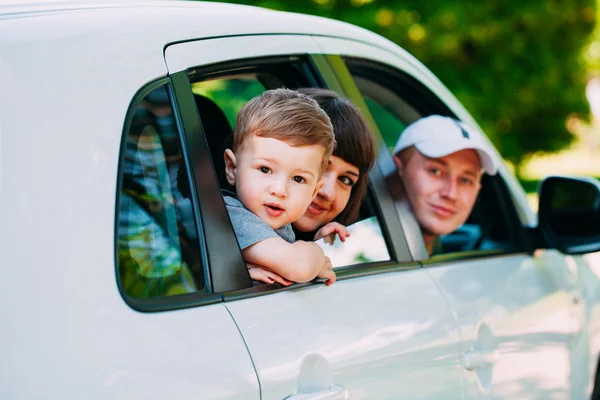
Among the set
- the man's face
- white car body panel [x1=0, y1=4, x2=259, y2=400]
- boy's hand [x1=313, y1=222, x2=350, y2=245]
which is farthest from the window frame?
white car body panel [x1=0, y1=4, x2=259, y2=400]

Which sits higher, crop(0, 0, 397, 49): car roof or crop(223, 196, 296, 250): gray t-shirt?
crop(0, 0, 397, 49): car roof

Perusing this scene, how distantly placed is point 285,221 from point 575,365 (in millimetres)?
A: 1786

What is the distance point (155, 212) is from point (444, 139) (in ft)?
5.51

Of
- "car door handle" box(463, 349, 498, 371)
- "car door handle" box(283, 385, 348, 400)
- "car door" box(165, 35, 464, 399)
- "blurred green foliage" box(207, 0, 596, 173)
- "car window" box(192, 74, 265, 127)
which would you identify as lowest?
"car door handle" box(463, 349, 498, 371)

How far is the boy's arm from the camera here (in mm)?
2205

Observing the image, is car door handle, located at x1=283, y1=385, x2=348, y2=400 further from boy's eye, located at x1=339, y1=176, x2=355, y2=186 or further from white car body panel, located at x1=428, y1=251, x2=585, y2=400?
boy's eye, located at x1=339, y1=176, x2=355, y2=186

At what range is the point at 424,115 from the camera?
3.57m

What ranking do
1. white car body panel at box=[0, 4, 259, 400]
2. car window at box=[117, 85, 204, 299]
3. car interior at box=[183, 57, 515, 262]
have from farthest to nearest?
car interior at box=[183, 57, 515, 262] → car window at box=[117, 85, 204, 299] → white car body panel at box=[0, 4, 259, 400]

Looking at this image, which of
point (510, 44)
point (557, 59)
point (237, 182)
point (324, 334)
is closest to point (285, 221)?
point (237, 182)

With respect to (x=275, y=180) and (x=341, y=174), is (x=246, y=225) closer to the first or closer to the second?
(x=275, y=180)

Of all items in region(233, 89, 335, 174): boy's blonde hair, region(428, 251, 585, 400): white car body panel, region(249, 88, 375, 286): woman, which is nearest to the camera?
region(233, 89, 335, 174): boy's blonde hair

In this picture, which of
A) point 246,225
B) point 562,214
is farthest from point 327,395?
point 562,214

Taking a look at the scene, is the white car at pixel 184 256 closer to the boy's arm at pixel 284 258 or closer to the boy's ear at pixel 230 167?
the boy's arm at pixel 284 258

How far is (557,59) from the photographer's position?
16.3 metres
